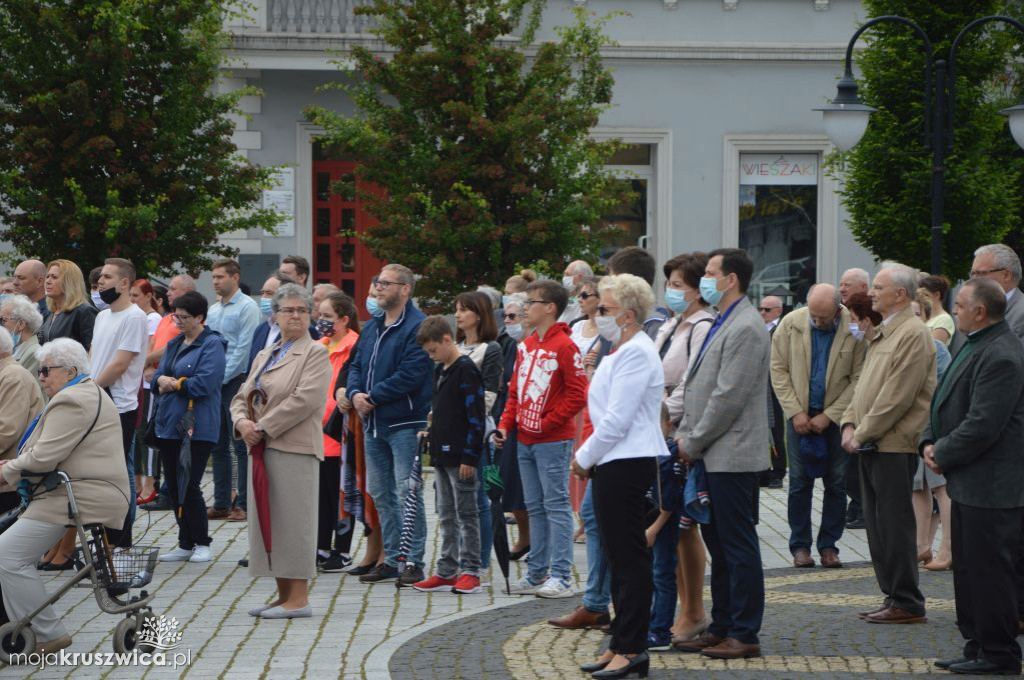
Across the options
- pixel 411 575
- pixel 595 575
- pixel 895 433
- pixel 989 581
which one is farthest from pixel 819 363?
pixel 989 581

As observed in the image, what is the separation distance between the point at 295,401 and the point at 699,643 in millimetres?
2786

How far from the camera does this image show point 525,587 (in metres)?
10.0

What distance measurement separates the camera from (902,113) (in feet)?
64.0

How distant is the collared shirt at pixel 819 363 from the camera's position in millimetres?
10905

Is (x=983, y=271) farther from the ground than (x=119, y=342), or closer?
farther from the ground

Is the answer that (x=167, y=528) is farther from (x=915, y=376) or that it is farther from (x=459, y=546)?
(x=915, y=376)

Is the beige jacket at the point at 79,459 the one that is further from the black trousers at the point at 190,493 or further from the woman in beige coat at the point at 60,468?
the black trousers at the point at 190,493

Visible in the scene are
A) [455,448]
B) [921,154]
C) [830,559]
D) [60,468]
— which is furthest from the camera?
[921,154]

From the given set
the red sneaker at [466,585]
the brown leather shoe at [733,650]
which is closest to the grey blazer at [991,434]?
the brown leather shoe at [733,650]

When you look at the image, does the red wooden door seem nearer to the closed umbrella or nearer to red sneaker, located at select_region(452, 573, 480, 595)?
red sneaker, located at select_region(452, 573, 480, 595)

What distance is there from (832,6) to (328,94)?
8274mm

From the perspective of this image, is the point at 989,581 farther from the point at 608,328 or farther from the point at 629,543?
the point at 608,328

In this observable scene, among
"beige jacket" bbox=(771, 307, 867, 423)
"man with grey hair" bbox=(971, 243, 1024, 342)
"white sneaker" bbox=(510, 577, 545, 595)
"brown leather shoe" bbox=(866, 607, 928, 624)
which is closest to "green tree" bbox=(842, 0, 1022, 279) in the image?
"beige jacket" bbox=(771, 307, 867, 423)

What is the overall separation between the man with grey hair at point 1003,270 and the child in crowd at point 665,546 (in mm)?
2267
